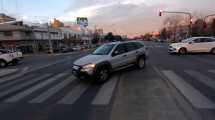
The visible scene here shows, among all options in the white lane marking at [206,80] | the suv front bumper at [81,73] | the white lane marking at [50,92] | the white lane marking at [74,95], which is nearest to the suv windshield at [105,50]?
the suv front bumper at [81,73]

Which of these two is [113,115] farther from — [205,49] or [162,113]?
[205,49]

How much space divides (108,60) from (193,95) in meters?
4.41

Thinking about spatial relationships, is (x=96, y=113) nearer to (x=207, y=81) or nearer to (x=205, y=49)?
(x=207, y=81)

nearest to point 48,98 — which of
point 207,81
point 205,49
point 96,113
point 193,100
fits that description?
point 96,113

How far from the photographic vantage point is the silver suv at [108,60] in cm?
1058

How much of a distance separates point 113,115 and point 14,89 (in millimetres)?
5610

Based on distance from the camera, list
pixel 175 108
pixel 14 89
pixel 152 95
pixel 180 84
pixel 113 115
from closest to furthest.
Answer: pixel 113 115 < pixel 175 108 < pixel 152 95 < pixel 180 84 < pixel 14 89

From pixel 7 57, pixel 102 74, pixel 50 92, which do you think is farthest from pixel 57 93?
pixel 7 57

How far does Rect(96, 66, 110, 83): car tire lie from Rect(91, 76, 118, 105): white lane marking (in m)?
0.27

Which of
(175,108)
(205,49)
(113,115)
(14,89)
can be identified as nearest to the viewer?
(113,115)

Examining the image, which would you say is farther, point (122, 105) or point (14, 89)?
point (14, 89)

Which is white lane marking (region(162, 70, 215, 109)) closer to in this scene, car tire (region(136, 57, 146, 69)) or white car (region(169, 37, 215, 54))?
car tire (region(136, 57, 146, 69))

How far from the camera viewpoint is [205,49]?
82.2 ft

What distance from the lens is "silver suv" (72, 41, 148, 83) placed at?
1058 centimetres
